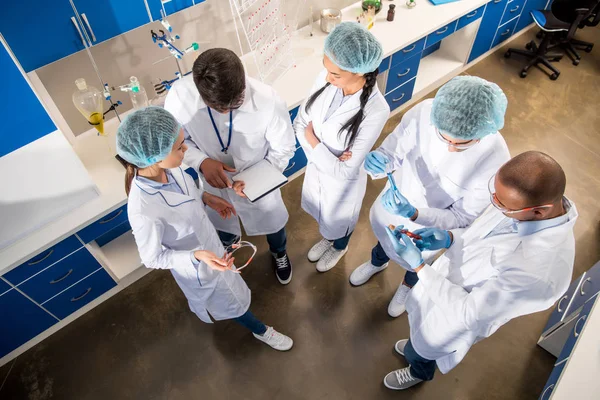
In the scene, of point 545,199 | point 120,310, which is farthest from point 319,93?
point 120,310

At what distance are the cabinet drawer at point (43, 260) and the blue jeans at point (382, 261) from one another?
1.74 metres

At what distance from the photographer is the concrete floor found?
2.43m

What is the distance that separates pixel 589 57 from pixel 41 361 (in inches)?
222

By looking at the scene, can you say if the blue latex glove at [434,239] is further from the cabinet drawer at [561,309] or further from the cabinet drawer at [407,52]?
the cabinet drawer at [407,52]

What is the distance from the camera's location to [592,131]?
12.3ft

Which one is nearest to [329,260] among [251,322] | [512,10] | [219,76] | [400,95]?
[251,322]

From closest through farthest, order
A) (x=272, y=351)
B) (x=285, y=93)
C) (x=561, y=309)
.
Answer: (x=561, y=309)
(x=272, y=351)
(x=285, y=93)

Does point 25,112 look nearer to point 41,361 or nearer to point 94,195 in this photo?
point 94,195

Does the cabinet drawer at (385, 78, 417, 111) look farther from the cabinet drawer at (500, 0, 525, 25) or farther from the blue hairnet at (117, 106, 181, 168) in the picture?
the blue hairnet at (117, 106, 181, 168)

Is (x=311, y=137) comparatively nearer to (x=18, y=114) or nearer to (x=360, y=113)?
(x=360, y=113)

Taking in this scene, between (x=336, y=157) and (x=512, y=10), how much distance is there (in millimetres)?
3257

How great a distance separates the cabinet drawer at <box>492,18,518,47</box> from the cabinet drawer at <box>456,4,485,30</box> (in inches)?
26.1

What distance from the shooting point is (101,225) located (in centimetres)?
229

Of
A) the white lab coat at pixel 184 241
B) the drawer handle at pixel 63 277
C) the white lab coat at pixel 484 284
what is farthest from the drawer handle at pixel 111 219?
the white lab coat at pixel 484 284
